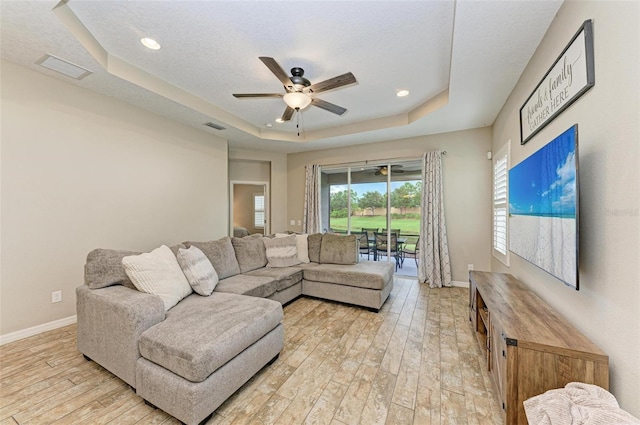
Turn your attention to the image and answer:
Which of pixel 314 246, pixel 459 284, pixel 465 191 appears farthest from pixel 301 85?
pixel 459 284

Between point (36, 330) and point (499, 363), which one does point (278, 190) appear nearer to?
point (36, 330)

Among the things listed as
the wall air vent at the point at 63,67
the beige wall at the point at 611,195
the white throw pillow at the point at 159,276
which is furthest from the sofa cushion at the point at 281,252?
the beige wall at the point at 611,195

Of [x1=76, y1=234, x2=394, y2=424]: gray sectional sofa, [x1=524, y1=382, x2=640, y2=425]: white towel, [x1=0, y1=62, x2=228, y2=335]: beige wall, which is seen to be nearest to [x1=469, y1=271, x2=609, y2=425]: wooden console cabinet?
[x1=524, y1=382, x2=640, y2=425]: white towel

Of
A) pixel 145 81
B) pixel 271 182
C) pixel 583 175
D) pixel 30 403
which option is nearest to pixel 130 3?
pixel 145 81

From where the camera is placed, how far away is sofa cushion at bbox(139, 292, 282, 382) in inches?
59.1

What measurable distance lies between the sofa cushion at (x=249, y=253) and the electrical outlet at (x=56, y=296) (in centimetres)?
193

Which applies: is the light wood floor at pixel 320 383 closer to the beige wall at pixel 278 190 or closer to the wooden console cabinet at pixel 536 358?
the wooden console cabinet at pixel 536 358

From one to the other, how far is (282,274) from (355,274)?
1.01m

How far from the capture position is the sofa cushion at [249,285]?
2.76m

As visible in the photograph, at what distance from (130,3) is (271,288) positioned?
2988 millimetres

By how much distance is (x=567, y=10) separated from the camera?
1.65 meters

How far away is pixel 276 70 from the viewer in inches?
88.2

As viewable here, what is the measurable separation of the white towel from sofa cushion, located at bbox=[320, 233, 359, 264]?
2.82 m

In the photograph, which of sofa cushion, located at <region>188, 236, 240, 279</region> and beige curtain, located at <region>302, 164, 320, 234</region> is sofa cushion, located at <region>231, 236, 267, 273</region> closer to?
sofa cushion, located at <region>188, 236, 240, 279</region>
